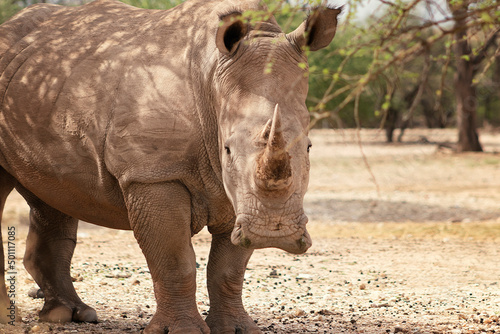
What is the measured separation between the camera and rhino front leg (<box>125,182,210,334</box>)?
4.66 m

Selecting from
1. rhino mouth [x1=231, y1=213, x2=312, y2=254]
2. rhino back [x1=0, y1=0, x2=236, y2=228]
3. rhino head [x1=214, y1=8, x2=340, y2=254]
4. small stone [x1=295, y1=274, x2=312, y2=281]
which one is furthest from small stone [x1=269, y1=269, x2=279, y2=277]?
rhino mouth [x1=231, y1=213, x2=312, y2=254]

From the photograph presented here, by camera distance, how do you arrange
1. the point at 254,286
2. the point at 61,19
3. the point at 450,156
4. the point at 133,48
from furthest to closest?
the point at 450,156
the point at 254,286
the point at 61,19
the point at 133,48

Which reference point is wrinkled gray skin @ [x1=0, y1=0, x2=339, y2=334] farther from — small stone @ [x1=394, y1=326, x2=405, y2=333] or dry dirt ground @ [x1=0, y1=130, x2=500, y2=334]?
small stone @ [x1=394, y1=326, x2=405, y2=333]

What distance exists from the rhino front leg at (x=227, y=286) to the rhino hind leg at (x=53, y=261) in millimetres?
1274

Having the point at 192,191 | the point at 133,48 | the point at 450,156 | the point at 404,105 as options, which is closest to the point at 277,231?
the point at 192,191

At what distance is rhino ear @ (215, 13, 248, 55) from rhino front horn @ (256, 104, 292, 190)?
29.6 inches

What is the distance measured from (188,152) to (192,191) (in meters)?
0.28

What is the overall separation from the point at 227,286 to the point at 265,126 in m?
1.78

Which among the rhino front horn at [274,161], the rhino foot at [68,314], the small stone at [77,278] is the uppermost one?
the rhino front horn at [274,161]

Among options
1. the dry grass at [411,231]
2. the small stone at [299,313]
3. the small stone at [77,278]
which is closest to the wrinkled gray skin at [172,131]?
the small stone at [299,313]

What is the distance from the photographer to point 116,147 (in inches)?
187

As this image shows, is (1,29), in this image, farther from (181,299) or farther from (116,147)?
(181,299)

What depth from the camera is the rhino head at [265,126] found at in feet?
12.9

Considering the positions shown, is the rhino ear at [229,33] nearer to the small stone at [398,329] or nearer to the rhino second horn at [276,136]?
the rhino second horn at [276,136]
